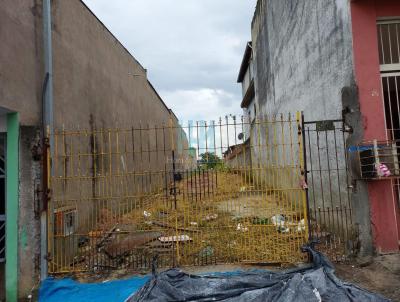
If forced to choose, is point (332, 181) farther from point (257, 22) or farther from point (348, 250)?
point (257, 22)

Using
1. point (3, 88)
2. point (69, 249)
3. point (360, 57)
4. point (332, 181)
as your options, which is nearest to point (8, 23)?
point (3, 88)

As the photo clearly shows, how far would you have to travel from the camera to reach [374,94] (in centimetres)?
539

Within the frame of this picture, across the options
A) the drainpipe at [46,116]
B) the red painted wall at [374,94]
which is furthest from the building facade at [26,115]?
the red painted wall at [374,94]

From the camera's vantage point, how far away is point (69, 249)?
6.13 metres

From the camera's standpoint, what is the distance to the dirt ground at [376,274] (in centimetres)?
455

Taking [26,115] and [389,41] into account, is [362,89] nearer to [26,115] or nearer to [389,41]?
[389,41]

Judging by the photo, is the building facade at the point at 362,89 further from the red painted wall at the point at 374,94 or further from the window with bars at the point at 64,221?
the window with bars at the point at 64,221

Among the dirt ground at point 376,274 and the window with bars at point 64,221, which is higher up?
the window with bars at point 64,221

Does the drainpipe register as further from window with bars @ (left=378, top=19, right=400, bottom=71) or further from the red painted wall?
window with bars @ (left=378, top=19, right=400, bottom=71)

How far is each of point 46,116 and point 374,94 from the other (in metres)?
5.34

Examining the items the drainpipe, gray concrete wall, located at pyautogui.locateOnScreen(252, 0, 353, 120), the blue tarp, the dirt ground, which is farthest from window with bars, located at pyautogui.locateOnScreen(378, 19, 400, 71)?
the drainpipe

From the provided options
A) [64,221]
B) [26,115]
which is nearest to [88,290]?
[64,221]

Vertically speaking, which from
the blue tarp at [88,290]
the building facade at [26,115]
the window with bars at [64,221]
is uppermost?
the building facade at [26,115]

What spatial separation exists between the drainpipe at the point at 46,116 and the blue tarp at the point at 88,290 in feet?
1.18
